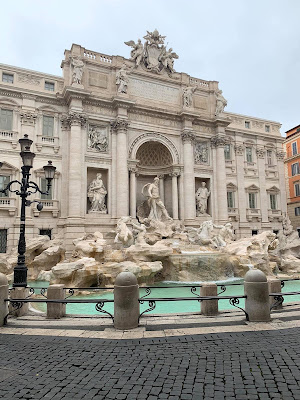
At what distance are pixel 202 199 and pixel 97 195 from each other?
391 inches

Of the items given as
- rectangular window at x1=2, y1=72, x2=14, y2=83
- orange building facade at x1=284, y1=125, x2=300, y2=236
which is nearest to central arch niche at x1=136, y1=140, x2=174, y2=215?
rectangular window at x1=2, y1=72, x2=14, y2=83

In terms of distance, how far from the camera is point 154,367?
4.27 meters

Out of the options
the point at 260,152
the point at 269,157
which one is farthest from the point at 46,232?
the point at 269,157

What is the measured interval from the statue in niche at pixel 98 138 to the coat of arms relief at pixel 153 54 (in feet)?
22.8

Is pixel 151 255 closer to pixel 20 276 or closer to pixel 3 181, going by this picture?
pixel 20 276

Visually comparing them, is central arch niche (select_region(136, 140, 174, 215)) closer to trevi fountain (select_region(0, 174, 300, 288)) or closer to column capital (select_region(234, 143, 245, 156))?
trevi fountain (select_region(0, 174, 300, 288))

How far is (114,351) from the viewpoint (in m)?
4.91

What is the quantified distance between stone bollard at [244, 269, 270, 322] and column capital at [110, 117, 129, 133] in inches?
757

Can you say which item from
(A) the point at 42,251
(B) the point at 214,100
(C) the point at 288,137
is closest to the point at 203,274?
(A) the point at 42,251

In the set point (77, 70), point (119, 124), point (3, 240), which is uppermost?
point (77, 70)

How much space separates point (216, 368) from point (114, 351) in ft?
5.71

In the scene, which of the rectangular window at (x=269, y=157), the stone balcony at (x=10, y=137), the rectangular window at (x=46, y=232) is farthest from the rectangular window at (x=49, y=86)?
the rectangular window at (x=269, y=157)

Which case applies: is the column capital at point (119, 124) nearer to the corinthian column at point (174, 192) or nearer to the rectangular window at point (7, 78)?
the corinthian column at point (174, 192)

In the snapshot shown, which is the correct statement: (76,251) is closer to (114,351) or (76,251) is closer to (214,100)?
(114,351)
